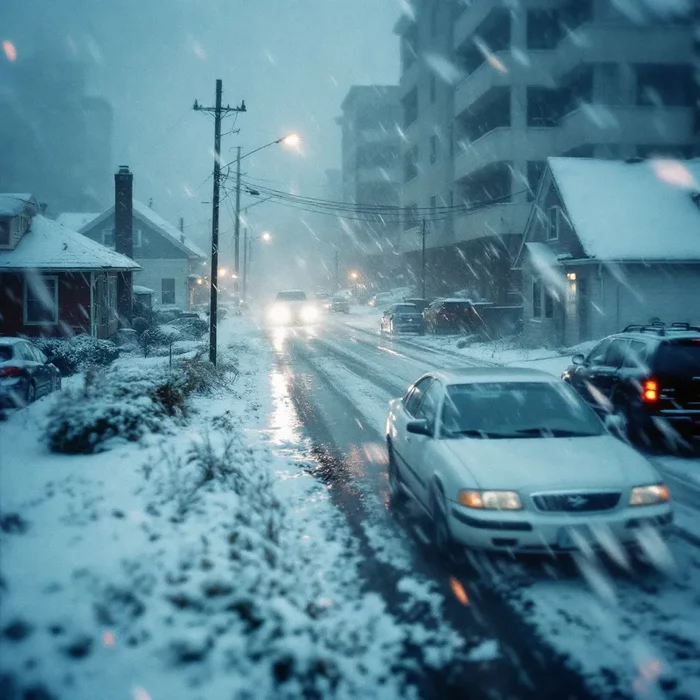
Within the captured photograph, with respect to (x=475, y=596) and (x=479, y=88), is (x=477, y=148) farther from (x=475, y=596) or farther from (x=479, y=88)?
(x=475, y=596)

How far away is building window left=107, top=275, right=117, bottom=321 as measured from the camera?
97.2ft

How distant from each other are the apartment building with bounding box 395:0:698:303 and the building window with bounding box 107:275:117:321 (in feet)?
67.0

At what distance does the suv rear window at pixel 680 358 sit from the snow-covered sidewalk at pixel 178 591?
5.61 meters

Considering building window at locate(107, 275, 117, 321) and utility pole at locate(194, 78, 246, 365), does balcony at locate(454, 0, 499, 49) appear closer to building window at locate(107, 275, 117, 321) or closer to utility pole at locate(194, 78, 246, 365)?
utility pole at locate(194, 78, 246, 365)

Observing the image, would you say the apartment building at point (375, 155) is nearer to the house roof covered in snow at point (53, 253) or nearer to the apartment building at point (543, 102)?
the apartment building at point (543, 102)

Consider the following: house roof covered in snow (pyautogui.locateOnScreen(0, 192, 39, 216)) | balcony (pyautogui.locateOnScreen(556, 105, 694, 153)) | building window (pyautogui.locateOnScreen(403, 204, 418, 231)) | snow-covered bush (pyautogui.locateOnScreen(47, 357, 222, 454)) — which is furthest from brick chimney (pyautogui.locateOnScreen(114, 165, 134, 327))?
snow-covered bush (pyautogui.locateOnScreen(47, 357, 222, 454))

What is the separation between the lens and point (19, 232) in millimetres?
25891

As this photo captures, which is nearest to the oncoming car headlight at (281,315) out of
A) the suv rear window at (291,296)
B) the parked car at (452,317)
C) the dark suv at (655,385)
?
the suv rear window at (291,296)

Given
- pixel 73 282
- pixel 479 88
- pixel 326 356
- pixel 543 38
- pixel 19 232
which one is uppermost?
pixel 543 38

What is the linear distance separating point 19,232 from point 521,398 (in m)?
23.1

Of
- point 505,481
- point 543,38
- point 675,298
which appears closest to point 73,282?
point 675,298

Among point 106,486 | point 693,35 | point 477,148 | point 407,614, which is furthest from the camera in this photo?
point 477,148

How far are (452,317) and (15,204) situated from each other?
2003 centimetres

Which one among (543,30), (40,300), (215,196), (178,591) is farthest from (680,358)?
(543,30)
